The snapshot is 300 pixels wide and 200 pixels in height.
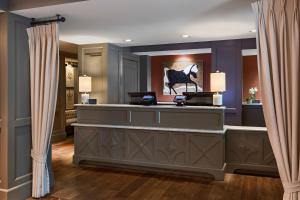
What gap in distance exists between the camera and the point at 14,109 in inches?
126

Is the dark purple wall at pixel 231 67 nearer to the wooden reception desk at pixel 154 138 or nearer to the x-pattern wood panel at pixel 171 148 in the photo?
the wooden reception desk at pixel 154 138

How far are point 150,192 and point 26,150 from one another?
1735 mm

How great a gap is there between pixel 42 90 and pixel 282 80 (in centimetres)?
272

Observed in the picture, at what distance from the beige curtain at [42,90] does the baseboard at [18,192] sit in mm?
113

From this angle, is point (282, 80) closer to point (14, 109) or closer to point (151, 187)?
point (151, 187)

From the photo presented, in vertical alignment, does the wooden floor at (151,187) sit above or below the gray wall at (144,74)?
below

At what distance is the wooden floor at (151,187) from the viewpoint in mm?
3348

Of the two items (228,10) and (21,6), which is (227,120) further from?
(21,6)

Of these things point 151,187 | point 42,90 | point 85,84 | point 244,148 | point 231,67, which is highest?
point 231,67

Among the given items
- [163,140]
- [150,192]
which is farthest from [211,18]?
[150,192]

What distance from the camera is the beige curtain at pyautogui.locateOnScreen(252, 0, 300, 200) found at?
7.14 ft

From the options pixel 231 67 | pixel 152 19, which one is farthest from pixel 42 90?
pixel 231 67

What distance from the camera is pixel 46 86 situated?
3238mm

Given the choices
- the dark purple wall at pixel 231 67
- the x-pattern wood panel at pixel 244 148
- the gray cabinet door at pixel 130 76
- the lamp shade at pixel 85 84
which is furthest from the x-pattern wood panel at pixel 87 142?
the dark purple wall at pixel 231 67
